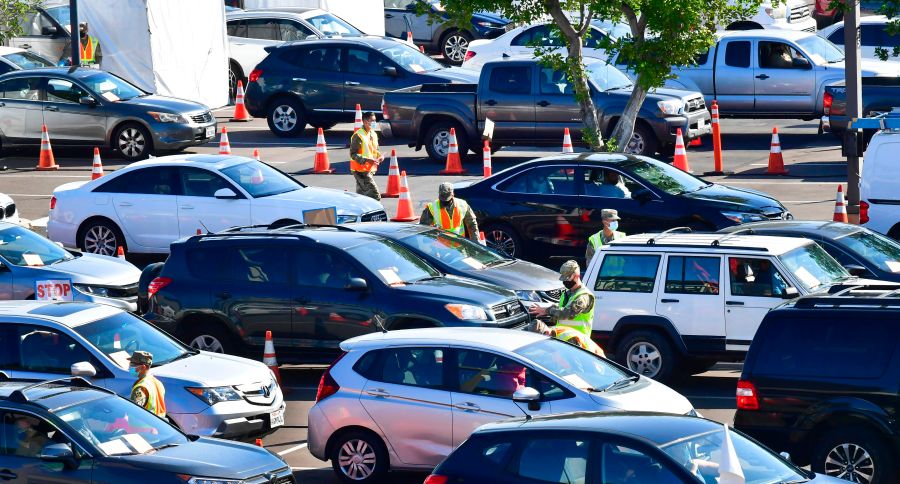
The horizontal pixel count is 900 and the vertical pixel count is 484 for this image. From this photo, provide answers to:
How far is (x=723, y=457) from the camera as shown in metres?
8.80

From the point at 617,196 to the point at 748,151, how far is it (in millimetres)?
8796

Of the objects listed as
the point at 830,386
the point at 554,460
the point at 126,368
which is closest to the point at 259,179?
the point at 126,368

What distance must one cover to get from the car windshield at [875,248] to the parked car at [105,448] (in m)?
7.56

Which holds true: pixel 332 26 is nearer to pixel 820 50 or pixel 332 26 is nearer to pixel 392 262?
pixel 820 50

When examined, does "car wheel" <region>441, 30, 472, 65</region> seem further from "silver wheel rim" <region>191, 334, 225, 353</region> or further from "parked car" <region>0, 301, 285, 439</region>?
"parked car" <region>0, 301, 285, 439</region>

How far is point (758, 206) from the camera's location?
766 inches

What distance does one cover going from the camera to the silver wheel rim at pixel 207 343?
16.5 meters

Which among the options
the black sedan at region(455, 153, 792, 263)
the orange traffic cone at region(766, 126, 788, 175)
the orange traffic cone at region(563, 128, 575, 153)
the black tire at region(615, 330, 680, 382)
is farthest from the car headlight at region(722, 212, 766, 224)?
the orange traffic cone at region(766, 126, 788, 175)

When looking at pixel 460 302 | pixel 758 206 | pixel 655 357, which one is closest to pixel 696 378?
pixel 655 357

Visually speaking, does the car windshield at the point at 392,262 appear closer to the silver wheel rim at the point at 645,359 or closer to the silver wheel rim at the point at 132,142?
the silver wheel rim at the point at 645,359

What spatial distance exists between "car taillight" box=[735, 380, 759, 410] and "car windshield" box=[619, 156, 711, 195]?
25.9 feet

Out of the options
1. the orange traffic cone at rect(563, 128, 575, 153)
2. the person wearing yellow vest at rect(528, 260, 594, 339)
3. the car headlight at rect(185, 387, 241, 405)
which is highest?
the orange traffic cone at rect(563, 128, 575, 153)

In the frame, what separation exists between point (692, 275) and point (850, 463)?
4147 mm

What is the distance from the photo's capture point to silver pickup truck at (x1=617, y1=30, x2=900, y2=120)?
28.5 meters
